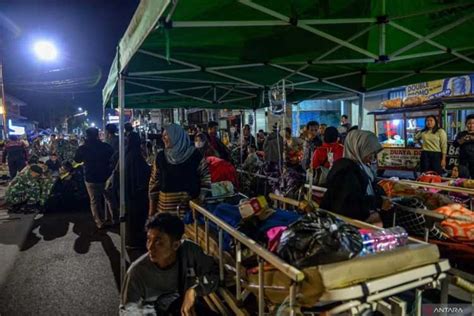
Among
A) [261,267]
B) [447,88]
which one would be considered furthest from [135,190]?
[447,88]

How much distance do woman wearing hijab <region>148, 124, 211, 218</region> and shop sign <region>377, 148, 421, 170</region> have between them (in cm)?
841

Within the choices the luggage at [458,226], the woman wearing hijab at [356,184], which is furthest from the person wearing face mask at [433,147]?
the woman wearing hijab at [356,184]

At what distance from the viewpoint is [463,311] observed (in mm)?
2082

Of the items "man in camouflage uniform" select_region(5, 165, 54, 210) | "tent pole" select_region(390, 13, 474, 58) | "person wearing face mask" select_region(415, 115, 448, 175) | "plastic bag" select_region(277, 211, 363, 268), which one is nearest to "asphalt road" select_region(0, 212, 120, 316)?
"man in camouflage uniform" select_region(5, 165, 54, 210)

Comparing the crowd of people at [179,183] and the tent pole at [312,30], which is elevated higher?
the tent pole at [312,30]

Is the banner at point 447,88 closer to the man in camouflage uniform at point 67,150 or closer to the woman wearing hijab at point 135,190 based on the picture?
the woman wearing hijab at point 135,190

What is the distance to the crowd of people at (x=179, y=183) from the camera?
2.36 m

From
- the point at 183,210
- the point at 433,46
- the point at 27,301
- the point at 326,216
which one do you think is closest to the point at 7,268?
the point at 27,301

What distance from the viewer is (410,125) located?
11898mm

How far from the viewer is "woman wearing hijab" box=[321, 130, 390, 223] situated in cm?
294

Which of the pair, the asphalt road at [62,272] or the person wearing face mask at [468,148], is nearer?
the asphalt road at [62,272]

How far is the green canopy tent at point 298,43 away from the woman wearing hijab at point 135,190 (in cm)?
112

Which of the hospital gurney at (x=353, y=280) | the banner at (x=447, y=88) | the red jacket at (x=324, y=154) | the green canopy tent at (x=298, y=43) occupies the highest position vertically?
the banner at (x=447, y=88)

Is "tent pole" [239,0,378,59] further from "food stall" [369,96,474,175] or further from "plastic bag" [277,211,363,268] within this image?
"food stall" [369,96,474,175]
